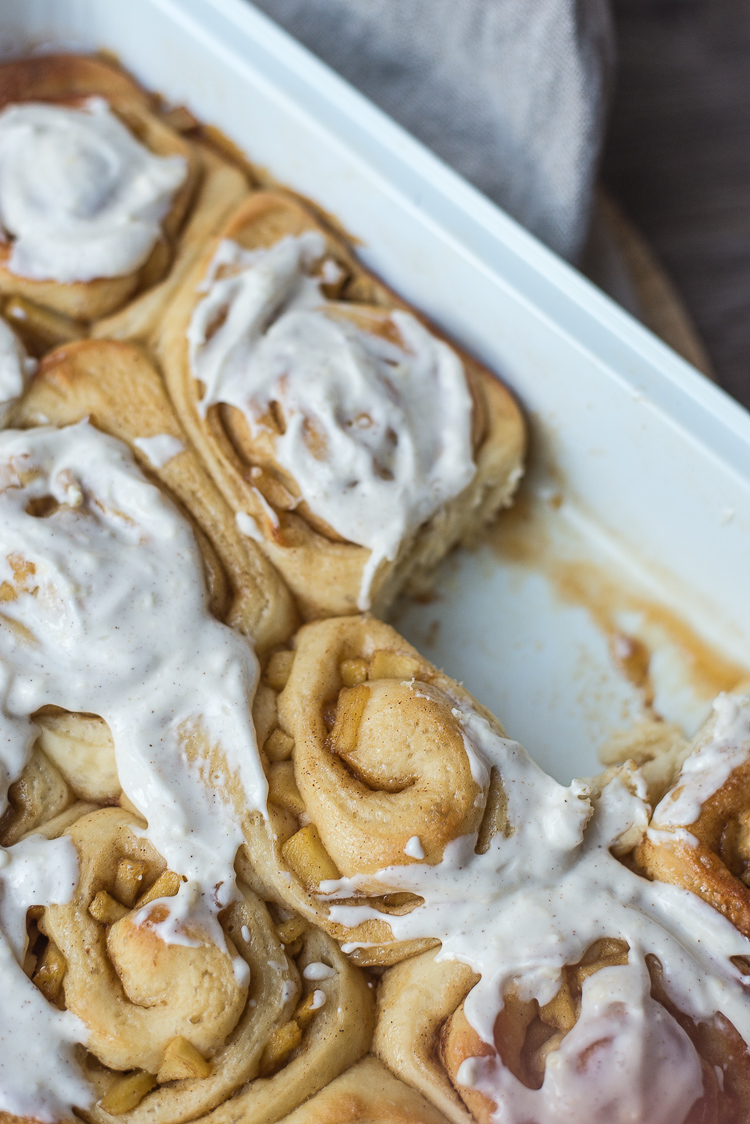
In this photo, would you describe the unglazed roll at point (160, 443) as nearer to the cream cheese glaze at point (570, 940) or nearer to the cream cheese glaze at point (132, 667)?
the cream cheese glaze at point (132, 667)

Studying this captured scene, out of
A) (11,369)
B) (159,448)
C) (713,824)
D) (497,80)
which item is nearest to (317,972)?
(713,824)

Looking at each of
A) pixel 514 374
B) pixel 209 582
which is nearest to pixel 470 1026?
pixel 209 582

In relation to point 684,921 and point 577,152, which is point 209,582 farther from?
point 577,152

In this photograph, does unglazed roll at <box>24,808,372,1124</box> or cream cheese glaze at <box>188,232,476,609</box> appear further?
cream cheese glaze at <box>188,232,476,609</box>

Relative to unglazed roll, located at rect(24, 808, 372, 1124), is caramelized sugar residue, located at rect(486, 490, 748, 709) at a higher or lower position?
higher

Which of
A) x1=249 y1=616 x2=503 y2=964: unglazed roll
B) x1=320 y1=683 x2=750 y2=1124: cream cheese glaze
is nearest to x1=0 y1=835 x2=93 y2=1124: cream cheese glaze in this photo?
x1=249 y1=616 x2=503 y2=964: unglazed roll

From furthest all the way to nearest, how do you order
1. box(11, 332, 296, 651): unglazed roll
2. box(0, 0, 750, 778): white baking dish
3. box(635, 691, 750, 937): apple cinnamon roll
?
box(0, 0, 750, 778): white baking dish → box(11, 332, 296, 651): unglazed roll → box(635, 691, 750, 937): apple cinnamon roll

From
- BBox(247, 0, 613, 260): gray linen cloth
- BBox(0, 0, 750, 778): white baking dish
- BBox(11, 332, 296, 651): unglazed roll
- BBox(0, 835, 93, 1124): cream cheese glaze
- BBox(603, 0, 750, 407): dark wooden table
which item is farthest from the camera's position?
BBox(603, 0, 750, 407): dark wooden table

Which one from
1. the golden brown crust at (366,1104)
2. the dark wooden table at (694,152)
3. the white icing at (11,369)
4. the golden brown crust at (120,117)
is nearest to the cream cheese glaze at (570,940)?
the golden brown crust at (366,1104)

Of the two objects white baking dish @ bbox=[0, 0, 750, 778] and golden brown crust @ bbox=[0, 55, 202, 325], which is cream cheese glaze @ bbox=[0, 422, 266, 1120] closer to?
golden brown crust @ bbox=[0, 55, 202, 325]
